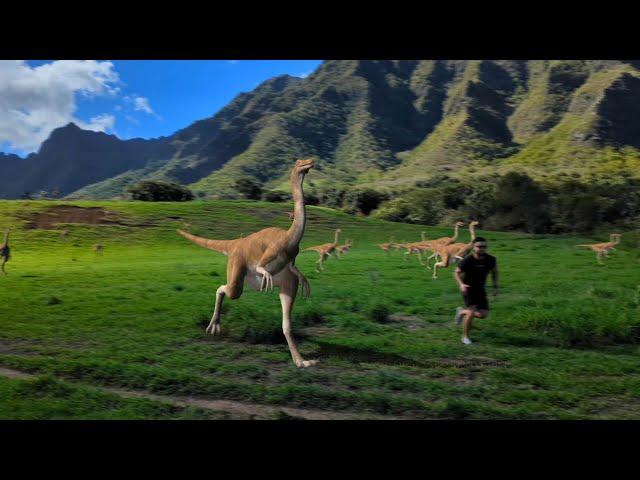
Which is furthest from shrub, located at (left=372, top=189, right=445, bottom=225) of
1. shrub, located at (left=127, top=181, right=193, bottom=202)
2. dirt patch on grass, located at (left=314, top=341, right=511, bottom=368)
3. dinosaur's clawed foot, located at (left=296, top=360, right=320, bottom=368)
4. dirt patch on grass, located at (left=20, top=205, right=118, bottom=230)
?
dinosaur's clawed foot, located at (left=296, top=360, right=320, bottom=368)

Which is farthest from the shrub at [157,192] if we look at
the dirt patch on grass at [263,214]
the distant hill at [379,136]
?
the dirt patch on grass at [263,214]

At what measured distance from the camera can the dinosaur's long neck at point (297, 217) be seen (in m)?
7.46

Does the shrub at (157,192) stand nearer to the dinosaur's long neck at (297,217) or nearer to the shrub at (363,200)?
the shrub at (363,200)

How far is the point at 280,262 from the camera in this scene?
7.49 metres

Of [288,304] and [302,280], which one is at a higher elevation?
[302,280]

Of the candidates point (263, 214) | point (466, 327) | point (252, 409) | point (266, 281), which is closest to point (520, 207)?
point (263, 214)

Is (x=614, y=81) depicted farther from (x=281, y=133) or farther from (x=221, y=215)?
(x=221, y=215)

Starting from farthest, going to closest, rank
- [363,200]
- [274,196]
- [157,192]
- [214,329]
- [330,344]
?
1. [363,200]
2. [274,196]
3. [157,192]
4. [214,329]
5. [330,344]

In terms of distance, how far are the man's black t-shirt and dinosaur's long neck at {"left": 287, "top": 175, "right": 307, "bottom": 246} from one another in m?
3.10

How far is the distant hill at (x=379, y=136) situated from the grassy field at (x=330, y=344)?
11992 mm

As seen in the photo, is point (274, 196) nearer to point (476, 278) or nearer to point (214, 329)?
point (214, 329)

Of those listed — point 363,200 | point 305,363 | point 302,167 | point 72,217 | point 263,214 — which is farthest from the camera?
point 363,200

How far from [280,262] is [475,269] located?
11.9ft
